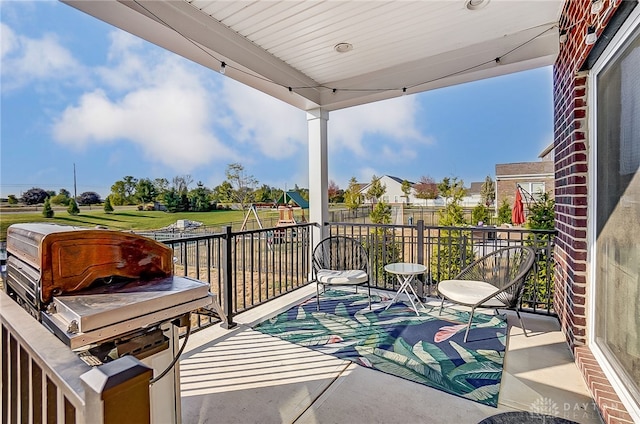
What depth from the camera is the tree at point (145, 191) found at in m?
4.66

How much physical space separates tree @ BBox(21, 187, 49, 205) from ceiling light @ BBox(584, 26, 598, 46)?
4.28 metres

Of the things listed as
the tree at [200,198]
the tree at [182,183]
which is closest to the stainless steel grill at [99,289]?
the tree at [200,198]

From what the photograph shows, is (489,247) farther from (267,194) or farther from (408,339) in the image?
(267,194)

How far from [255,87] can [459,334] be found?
340 cm

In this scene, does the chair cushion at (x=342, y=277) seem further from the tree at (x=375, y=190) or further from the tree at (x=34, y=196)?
the tree at (x=375, y=190)

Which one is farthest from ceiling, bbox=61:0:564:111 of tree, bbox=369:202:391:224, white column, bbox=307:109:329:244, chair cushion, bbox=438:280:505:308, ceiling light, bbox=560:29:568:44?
tree, bbox=369:202:391:224

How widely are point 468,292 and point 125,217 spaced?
348cm

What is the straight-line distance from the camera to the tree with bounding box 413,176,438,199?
23.1 feet

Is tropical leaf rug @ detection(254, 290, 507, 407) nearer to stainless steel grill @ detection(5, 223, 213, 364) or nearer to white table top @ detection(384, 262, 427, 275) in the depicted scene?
white table top @ detection(384, 262, 427, 275)

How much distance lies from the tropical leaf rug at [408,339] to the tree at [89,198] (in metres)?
2.33

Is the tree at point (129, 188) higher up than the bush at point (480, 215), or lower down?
higher up

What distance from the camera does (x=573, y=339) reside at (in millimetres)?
2359

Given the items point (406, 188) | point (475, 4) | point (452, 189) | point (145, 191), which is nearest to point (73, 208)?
point (145, 191)

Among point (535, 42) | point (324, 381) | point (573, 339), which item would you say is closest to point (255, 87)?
point (535, 42)
